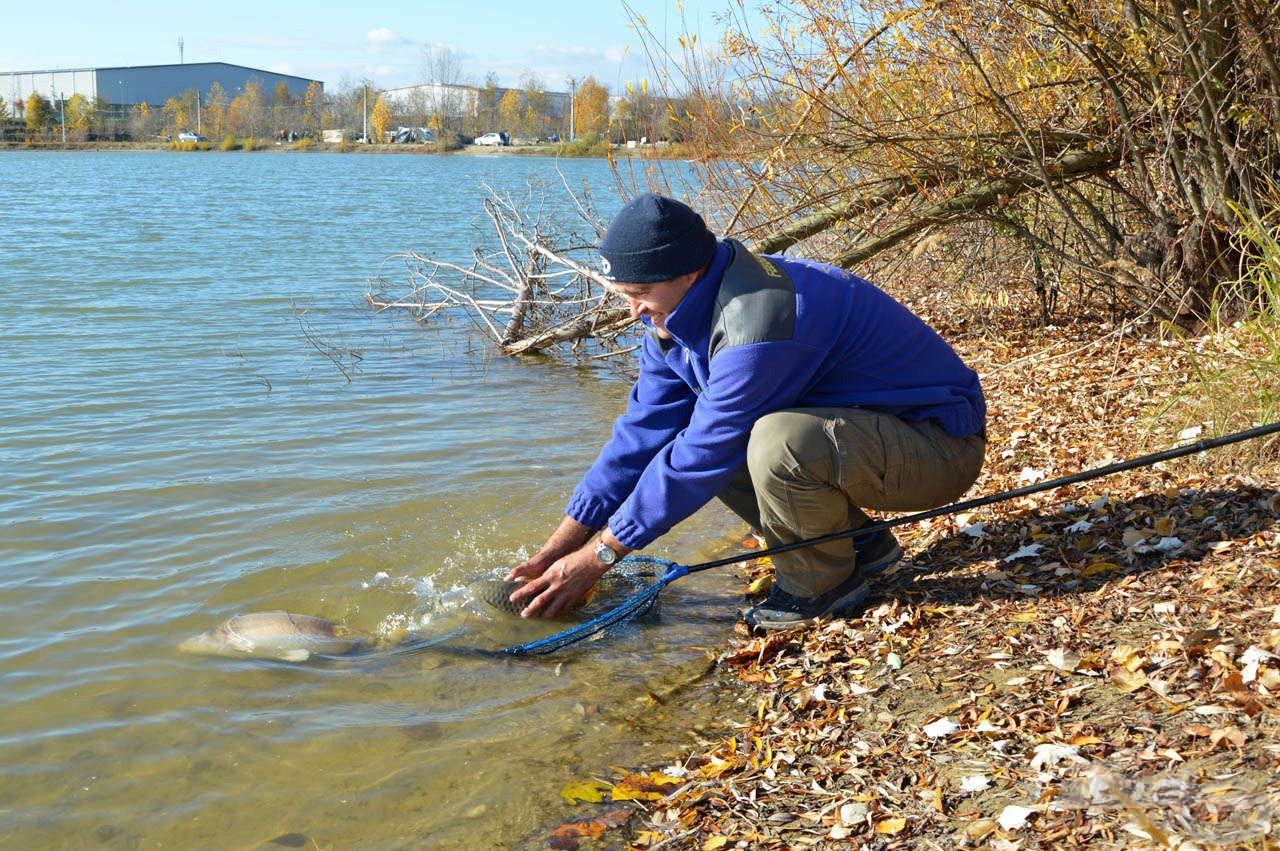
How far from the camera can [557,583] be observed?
3.80 meters

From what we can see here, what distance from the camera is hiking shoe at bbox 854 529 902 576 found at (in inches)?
162

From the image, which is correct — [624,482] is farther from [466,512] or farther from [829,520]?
[466,512]

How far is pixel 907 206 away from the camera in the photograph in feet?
22.4

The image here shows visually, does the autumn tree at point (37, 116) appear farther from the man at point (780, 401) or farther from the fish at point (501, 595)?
the man at point (780, 401)

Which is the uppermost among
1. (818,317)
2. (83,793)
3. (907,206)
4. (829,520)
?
(907,206)

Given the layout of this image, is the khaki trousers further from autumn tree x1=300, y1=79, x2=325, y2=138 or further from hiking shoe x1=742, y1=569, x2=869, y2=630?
autumn tree x1=300, y1=79, x2=325, y2=138

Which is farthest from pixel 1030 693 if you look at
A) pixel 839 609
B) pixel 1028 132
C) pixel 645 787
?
pixel 1028 132

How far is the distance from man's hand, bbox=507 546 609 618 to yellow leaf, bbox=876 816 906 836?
1.42 m

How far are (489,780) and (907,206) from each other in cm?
481

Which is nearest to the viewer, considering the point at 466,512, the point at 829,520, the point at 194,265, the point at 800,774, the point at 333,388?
the point at 800,774

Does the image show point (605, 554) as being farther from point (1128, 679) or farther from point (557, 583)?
point (1128, 679)

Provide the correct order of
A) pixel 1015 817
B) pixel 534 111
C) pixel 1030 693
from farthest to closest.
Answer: pixel 534 111 → pixel 1030 693 → pixel 1015 817

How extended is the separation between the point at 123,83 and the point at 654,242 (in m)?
125

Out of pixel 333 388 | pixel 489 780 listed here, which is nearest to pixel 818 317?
pixel 489 780
